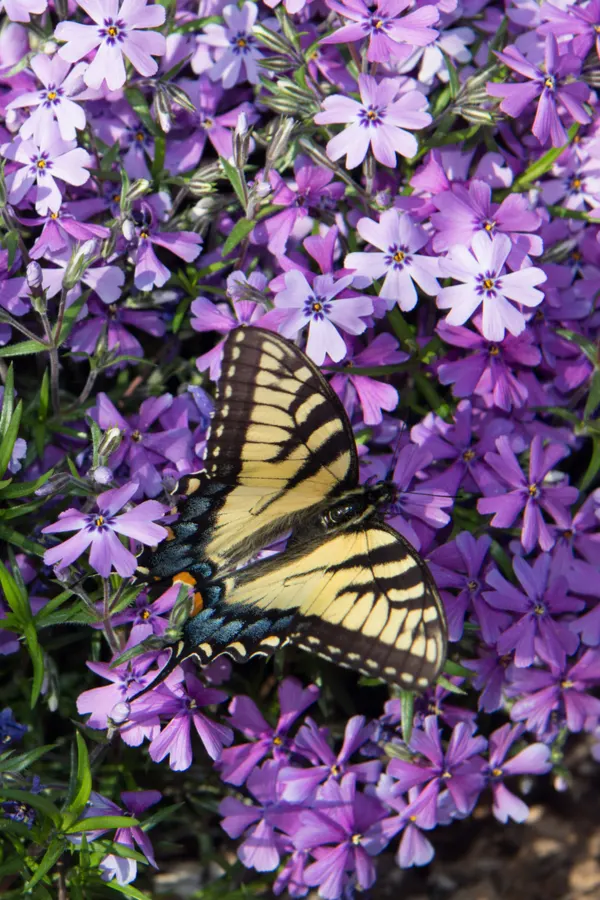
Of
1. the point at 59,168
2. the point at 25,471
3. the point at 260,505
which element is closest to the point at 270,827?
the point at 260,505

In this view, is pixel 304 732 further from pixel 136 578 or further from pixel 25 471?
pixel 25 471

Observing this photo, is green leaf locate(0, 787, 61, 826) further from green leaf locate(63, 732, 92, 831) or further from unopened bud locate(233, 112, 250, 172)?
unopened bud locate(233, 112, 250, 172)

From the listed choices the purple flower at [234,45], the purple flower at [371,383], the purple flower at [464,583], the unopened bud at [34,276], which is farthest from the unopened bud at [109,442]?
the purple flower at [234,45]

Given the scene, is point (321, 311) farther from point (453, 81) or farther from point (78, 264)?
point (453, 81)

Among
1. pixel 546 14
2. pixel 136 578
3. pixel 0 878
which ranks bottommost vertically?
pixel 0 878

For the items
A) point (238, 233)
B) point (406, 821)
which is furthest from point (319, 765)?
point (238, 233)

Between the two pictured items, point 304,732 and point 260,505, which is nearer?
point 260,505
